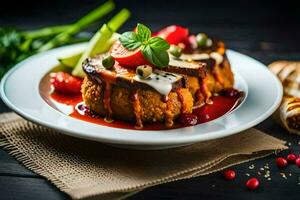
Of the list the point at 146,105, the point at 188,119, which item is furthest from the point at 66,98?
the point at 188,119

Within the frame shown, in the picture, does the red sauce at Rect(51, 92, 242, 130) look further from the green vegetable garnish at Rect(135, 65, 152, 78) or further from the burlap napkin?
the green vegetable garnish at Rect(135, 65, 152, 78)

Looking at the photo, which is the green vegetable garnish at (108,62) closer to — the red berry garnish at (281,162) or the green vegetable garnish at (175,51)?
the green vegetable garnish at (175,51)

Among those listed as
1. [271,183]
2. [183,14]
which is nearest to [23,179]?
[271,183]

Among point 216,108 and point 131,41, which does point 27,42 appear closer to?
point 131,41

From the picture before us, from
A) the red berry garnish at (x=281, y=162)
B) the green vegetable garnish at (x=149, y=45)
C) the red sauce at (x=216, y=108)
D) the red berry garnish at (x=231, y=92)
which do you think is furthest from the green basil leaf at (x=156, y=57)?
the red berry garnish at (x=281, y=162)

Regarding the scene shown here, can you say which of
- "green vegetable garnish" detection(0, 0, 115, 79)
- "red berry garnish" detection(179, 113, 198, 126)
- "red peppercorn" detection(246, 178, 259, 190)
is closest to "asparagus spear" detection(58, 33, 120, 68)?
"green vegetable garnish" detection(0, 0, 115, 79)

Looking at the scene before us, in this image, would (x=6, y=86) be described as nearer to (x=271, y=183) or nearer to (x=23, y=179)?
(x=23, y=179)

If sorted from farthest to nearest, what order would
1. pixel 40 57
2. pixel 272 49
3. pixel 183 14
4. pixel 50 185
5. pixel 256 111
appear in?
1. pixel 183 14
2. pixel 272 49
3. pixel 40 57
4. pixel 256 111
5. pixel 50 185
